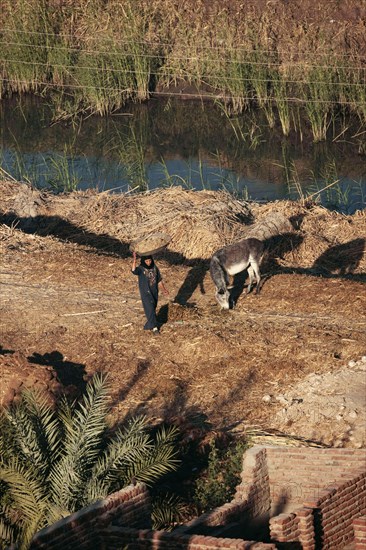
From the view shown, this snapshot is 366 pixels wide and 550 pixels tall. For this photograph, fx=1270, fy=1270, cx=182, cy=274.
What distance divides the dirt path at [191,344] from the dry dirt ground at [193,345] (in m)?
0.01

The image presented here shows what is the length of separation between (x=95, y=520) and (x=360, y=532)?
94.3 inches

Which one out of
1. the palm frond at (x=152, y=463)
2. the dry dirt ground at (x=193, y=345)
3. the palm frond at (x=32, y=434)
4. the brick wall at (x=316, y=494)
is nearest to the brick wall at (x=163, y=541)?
the brick wall at (x=316, y=494)

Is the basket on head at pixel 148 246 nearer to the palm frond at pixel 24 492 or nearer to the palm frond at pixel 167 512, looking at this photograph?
the palm frond at pixel 167 512

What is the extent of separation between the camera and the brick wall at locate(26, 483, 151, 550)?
10586 mm

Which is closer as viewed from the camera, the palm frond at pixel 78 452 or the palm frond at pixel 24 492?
the palm frond at pixel 24 492

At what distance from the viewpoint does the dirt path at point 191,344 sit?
566 inches

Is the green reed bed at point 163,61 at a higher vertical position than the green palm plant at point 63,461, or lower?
lower

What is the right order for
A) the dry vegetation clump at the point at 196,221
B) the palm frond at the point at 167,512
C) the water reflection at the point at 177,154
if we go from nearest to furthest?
the palm frond at the point at 167,512 < the dry vegetation clump at the point at 196,221 < the water reflection at the point at 177,154

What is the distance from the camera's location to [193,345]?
15859 millimetres

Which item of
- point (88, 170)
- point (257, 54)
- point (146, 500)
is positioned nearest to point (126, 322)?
point (146, 500)

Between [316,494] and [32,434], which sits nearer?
[316,494]

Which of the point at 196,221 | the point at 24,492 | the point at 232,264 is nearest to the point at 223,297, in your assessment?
the point at 232,264

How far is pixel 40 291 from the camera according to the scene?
18.2m

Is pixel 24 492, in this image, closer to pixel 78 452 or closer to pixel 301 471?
pixel 78 452
